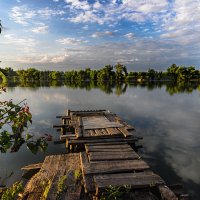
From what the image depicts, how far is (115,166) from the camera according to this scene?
34.1ft

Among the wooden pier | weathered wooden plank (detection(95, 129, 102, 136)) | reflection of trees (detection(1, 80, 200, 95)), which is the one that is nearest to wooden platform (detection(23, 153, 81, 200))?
the wooden pier

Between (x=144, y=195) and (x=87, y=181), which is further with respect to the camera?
(x=87, y=181)

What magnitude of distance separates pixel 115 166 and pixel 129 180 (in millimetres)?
1545

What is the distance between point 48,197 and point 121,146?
648cm

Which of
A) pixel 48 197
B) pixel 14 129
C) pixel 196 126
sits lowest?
pixel 196 126

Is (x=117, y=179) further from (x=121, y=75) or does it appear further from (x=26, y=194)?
(x=121, y=75)

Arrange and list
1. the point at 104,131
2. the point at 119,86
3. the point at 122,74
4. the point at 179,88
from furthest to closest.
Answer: the point at 122,74
the point at 119,86
the point at 179,88
the point at 104,131

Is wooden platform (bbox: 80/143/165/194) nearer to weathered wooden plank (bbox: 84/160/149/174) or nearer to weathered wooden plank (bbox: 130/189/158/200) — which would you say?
weathered wooden plank (bbox: 84/160/149/174)

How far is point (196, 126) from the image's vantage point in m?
24.1

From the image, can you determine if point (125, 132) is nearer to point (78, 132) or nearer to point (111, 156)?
point (78, 132)

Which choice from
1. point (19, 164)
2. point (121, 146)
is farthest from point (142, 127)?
point (19, 164)

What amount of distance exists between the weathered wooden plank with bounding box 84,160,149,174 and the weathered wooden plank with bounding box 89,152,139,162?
50 centimetres

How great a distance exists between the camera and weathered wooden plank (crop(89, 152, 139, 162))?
1143 centimetres

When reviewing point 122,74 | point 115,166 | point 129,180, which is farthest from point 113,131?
point 122,74
